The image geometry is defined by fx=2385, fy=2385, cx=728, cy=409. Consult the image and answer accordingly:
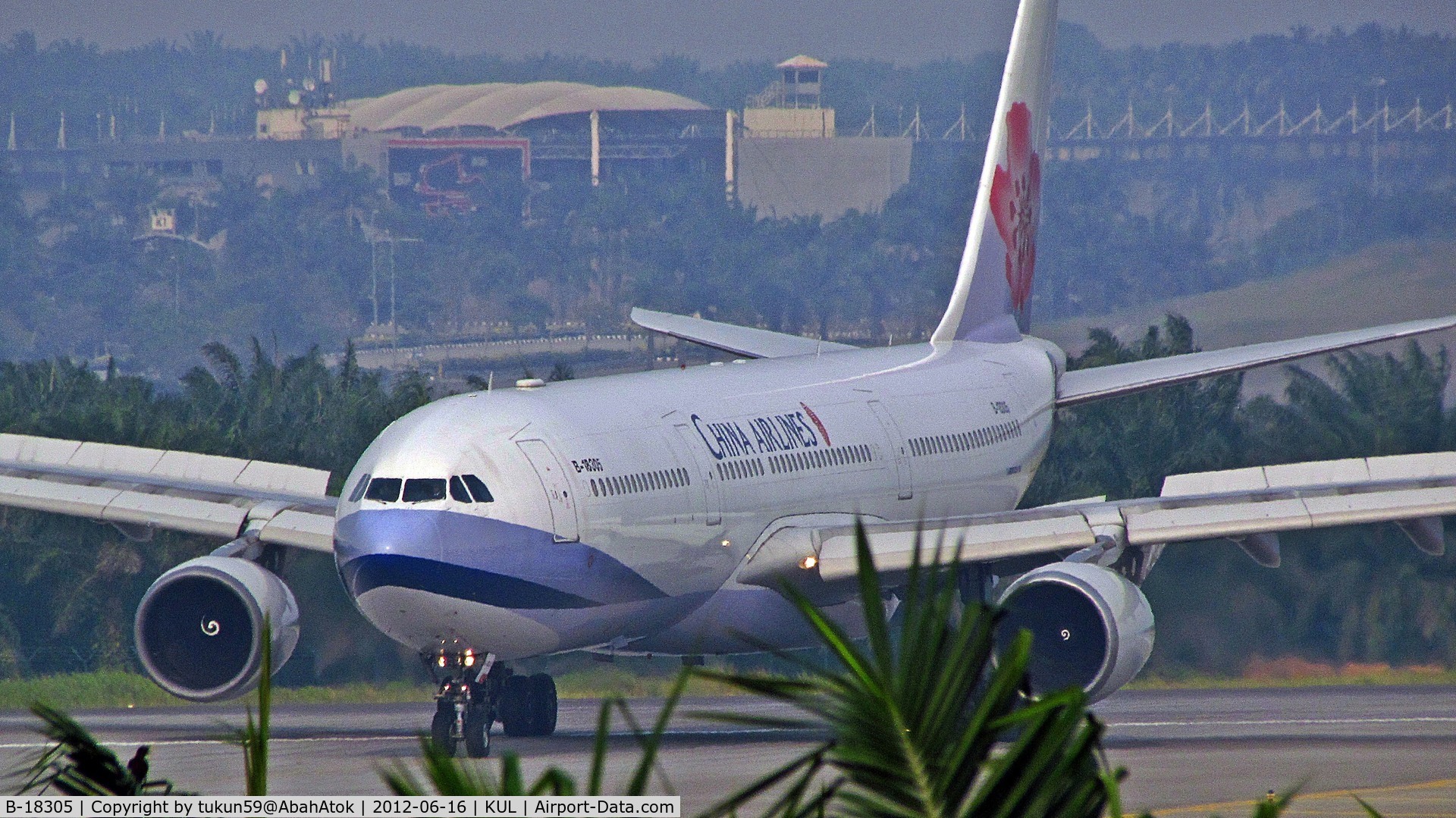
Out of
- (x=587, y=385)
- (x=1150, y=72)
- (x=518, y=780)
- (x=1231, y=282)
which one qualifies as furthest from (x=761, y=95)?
(x=518, y=780)

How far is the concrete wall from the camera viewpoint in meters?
156

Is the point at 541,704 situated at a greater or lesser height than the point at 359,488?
lesser

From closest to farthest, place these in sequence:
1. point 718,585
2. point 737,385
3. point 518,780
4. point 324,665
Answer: point 518,780 < point 718,585 < point 737,385 < point 324,665

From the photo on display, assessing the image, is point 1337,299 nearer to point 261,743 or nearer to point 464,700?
point 464,700

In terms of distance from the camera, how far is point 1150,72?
5945 inches

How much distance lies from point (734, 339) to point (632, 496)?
11411mm

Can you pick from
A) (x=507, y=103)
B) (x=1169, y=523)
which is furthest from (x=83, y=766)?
(x=507, y=103)

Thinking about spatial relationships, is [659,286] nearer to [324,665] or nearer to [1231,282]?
[1231,282]

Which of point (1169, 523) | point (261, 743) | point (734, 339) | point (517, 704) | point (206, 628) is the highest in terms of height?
point (261, 743)

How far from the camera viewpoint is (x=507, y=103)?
6407 inches

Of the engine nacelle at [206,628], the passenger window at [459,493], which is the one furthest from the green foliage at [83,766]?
the engine nacelle at [206,628]

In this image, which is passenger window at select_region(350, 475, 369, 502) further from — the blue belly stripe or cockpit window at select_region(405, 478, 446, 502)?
the blue belly stripe

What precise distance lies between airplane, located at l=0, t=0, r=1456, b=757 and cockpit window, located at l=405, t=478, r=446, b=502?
2 centimetres

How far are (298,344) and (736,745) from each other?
112 meters
